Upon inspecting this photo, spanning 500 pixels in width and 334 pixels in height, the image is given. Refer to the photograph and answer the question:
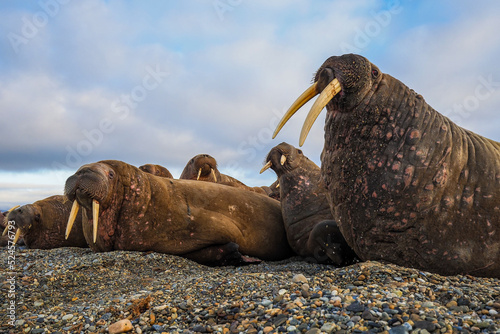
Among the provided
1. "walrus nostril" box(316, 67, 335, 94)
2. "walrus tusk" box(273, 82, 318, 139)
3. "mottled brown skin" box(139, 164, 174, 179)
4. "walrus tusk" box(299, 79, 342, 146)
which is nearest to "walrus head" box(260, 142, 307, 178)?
"walrus tusk" box(273, 82, 318, 139)

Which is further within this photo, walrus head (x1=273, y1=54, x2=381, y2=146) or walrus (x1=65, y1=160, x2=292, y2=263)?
walrus (x1=65, y1=160, x2=292, y2=263)

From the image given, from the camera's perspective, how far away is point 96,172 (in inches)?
207

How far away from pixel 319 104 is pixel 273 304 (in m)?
1.76

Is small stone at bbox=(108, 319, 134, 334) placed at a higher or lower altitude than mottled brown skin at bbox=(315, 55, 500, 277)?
lower

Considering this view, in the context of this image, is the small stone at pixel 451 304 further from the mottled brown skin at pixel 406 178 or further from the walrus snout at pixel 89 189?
the walrus snout at pixel 89 189

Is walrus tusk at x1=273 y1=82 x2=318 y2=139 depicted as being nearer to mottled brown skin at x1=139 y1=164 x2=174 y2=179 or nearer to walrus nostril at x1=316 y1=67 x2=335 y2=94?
walrus nostril at x1=316 y1=67 x2=335 y2=94

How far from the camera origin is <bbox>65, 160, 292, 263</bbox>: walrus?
5250 mm

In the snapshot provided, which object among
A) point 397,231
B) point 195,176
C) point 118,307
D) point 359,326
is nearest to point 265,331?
point 359,326

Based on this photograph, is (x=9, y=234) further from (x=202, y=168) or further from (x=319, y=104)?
(x=319, y=104)

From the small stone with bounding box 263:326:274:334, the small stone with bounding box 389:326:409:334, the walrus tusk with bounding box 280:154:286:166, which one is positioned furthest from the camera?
the walrus tusk with bounding box 280:154:286:166

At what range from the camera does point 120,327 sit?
244 cm

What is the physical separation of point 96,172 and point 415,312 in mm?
4369

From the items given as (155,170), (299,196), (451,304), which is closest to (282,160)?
(299,196)

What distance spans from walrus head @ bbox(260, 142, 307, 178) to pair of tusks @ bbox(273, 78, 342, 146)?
276cm
